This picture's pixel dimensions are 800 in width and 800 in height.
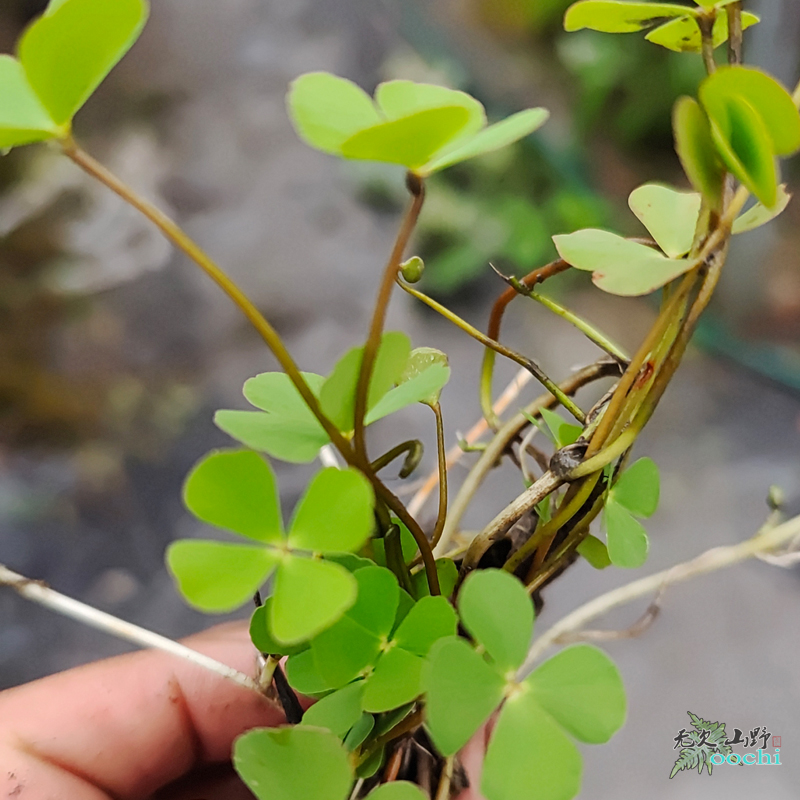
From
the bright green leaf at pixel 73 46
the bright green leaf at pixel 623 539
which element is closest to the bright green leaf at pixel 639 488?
the bright green leaf at pixel 623 539

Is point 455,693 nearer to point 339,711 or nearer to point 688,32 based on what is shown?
point 339,711

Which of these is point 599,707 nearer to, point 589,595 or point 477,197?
point 589,595

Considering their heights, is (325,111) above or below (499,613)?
above

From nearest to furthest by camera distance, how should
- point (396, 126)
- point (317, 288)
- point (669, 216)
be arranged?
point (396, 126), point (669, 216), point (317, 288)

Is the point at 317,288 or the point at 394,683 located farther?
the point at 317,288

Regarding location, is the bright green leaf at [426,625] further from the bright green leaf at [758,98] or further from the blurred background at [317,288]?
the blurred background at [317,288]

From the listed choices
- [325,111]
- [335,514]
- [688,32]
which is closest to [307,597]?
[335,514]
